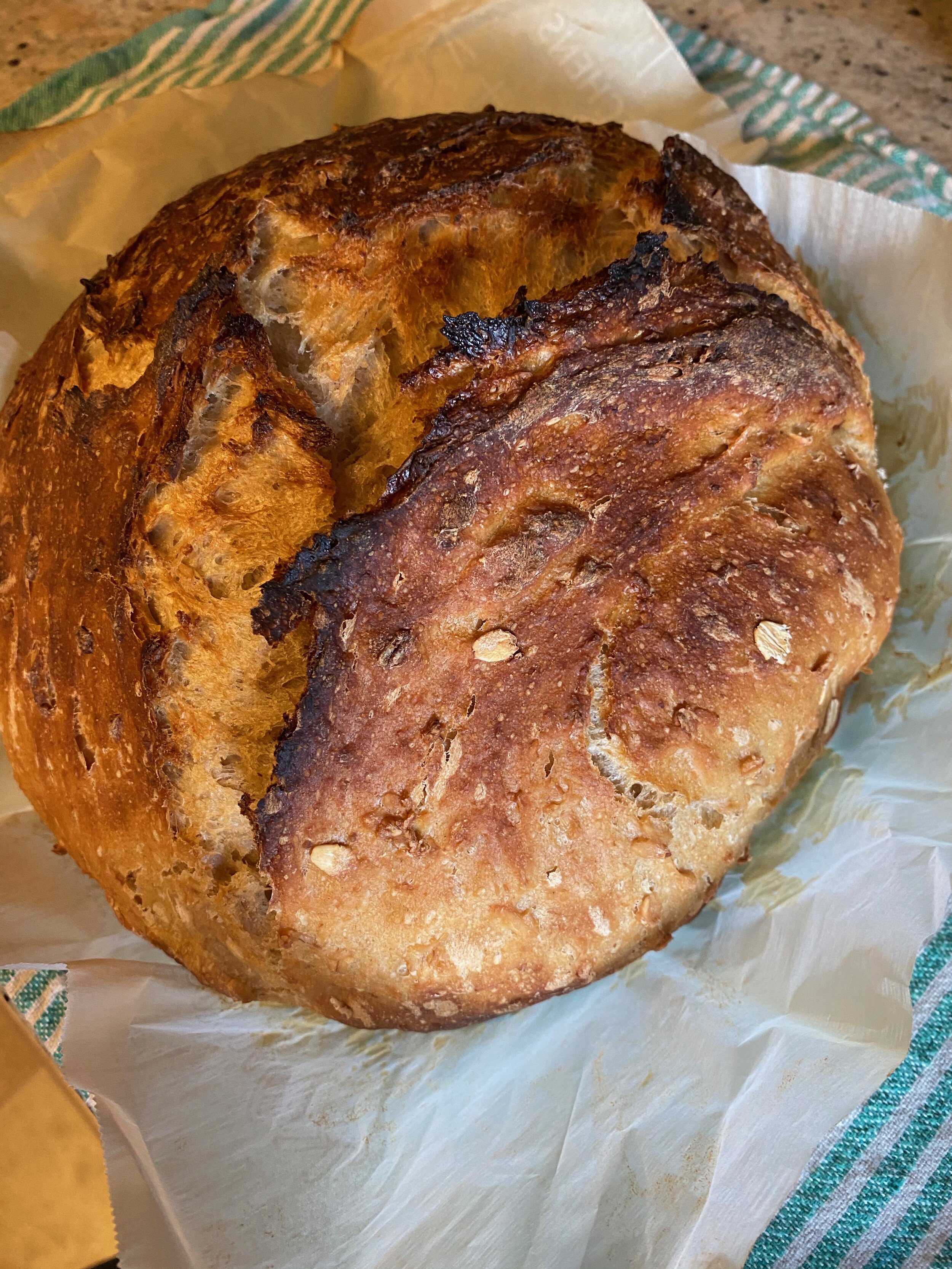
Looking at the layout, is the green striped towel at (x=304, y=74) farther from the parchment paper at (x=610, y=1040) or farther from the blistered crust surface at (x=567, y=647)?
the blistered crust surface at (x=567, y=647)

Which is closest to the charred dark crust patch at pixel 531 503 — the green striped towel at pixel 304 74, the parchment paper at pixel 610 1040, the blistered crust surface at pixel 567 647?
the blistered crust surface at pixel 567 647

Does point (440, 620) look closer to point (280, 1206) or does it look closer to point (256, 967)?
point (256, 967)

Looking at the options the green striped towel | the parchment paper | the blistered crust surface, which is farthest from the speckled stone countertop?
the blistered crust surface

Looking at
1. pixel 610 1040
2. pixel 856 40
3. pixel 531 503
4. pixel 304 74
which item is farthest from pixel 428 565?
pixel 856 40

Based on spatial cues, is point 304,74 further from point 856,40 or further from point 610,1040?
point 610,1040

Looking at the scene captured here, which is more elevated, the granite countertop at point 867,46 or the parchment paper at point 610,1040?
the granite countertop at point 867,46
